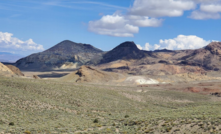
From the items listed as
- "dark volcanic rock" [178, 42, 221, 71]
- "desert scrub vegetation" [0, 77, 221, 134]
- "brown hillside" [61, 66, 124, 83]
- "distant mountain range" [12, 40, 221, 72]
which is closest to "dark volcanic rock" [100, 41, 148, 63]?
"distant mountain range" [12, 40, 221, 72]

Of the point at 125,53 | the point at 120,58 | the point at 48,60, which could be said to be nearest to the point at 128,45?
the point at 125,53

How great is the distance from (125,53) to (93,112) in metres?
138

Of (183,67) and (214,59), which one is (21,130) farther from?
(214,59)

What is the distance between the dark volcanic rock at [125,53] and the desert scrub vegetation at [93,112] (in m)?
111

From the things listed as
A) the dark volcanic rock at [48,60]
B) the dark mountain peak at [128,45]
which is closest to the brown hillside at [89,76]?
the dark volcanic rock at [48,60]

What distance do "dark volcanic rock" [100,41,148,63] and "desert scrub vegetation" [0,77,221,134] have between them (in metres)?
111

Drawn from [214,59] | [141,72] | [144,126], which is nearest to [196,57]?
[214,59]

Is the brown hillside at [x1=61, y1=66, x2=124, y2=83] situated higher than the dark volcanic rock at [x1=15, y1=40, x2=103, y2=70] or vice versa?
the dark volcanic rock at [x1=15, y1=40, x2=103, y2=70]

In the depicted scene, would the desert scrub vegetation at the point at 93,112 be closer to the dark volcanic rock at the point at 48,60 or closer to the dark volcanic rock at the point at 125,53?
the dark volcanic rock at the point at 125,53

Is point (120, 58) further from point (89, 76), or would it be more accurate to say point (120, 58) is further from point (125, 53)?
point (89, 76)

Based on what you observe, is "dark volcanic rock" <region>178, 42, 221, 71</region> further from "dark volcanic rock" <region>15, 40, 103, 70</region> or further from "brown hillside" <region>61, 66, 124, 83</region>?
"dark volcanic rock" <region>15, 40, 103, 70</region>

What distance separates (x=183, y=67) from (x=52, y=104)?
358ft

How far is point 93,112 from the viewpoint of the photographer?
121 feet

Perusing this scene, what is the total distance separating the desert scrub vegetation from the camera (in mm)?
23016
